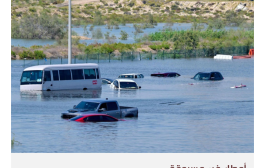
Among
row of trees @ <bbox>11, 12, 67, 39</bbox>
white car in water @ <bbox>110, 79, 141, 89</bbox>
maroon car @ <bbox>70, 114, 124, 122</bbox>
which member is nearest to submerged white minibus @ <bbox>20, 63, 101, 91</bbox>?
white car in water @ <bbox>110, 79, 141, 89</bbox>

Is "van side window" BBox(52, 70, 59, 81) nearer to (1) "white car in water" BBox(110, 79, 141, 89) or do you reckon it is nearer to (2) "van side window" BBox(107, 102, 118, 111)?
(1) "white car in water" BBox(110, 79, 141, 89)

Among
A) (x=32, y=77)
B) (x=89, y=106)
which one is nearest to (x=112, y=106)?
(x=89, y=106)

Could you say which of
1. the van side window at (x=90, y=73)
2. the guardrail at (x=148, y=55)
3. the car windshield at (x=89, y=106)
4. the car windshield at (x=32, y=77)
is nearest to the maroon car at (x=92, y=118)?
the car windshield at (x=89, y=106)

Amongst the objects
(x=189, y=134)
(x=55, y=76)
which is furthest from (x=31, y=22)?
(x=189, y=134)

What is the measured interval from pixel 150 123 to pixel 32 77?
17.8m

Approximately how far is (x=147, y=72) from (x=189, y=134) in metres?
47.2

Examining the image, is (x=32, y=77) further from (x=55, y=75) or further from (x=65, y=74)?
(x=65, y=74)

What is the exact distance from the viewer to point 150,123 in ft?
111

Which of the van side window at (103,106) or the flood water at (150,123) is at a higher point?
the van side window at (103,106)

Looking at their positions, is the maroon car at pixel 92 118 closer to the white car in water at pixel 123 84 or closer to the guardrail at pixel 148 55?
the white car in water at pixel 123 84

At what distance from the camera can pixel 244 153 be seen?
25.8 meters

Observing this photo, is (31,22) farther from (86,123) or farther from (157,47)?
(86,123)

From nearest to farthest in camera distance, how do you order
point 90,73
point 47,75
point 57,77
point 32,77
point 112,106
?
point 112,106, point 47,75, point 32,77, point 57,77, point 90,73

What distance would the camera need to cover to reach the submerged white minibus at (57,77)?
48.4m
